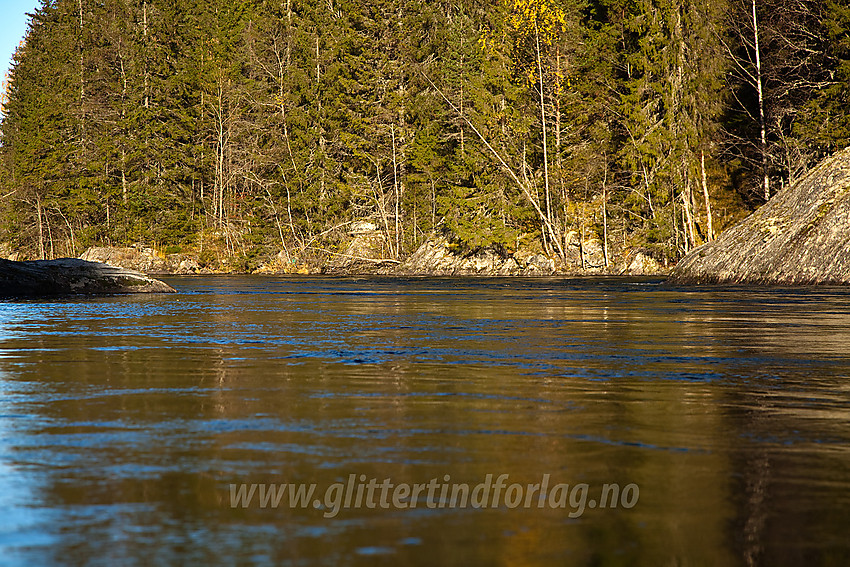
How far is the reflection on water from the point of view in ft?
11.7

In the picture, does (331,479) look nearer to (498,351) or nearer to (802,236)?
(498,351)

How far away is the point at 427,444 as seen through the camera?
5.39 meters

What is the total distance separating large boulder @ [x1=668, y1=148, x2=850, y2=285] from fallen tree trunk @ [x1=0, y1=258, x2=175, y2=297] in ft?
59.5

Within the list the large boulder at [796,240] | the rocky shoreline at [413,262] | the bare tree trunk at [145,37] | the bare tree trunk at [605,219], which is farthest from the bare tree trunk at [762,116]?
the bare tree trunk at [145,37]

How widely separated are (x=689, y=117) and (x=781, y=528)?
49.9 metres

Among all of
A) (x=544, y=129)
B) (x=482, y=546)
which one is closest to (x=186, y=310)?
(x=482, y=546)

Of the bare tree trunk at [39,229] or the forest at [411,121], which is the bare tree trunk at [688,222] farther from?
the bare tree trunk at [39,229]

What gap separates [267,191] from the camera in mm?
70812

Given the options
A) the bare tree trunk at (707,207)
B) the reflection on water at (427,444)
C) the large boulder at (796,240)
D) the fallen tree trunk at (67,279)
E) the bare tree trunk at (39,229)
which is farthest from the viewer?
the bare tree trunk at (39,229)

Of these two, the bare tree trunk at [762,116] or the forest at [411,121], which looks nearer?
the bare tree trunk at [762,116]

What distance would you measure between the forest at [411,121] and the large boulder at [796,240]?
1272 cm

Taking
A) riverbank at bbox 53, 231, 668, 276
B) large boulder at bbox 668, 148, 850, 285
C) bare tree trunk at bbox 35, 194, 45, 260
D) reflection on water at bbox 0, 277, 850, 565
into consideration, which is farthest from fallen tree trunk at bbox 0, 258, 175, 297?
bare tree trunk at bbox 35, 194, 45, 260

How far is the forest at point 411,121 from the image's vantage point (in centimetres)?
4928

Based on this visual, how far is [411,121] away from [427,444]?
203 feet
